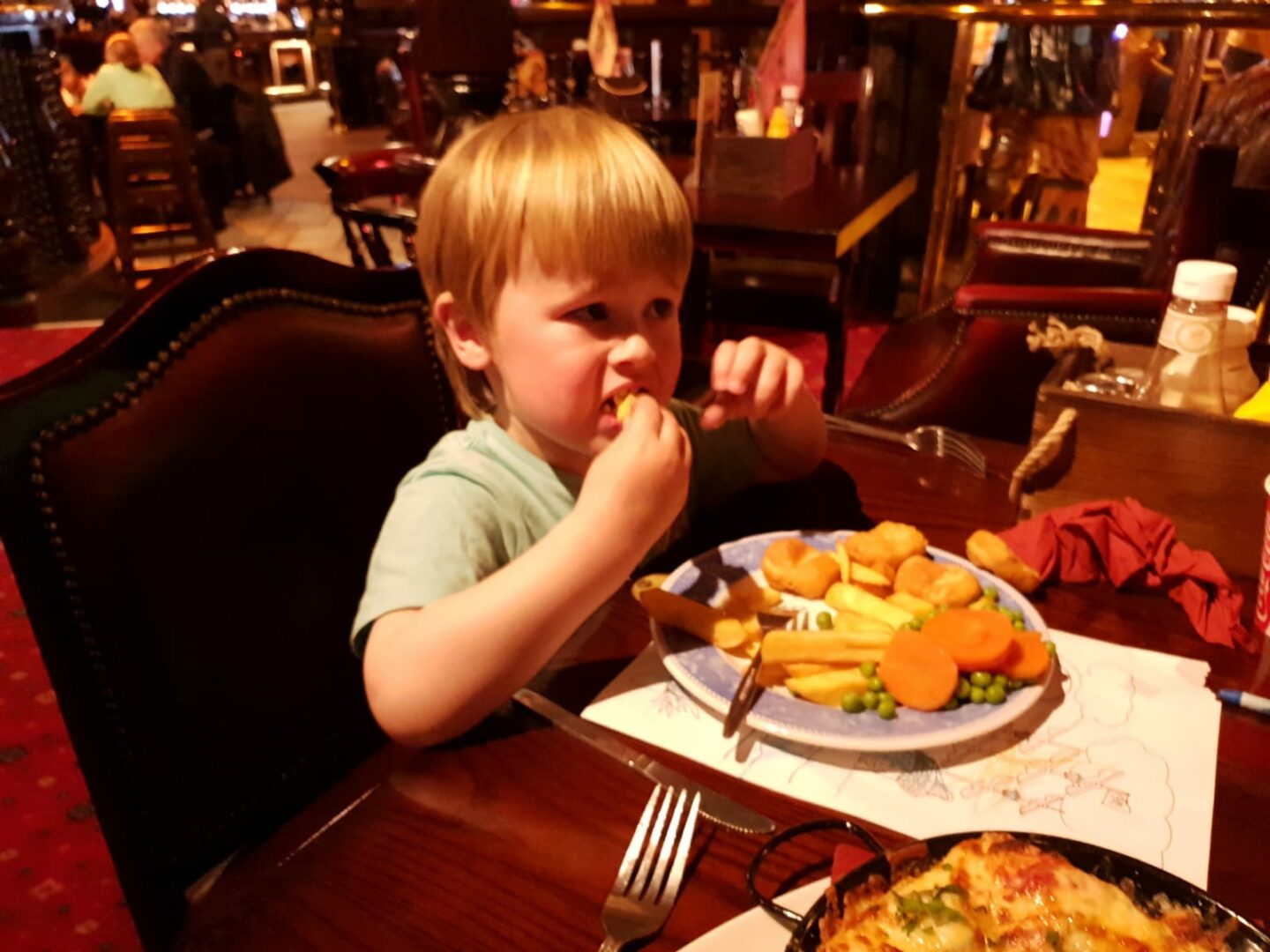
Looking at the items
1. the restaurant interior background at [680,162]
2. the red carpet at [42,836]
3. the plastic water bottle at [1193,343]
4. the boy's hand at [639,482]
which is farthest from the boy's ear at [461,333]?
the red carpet at [42,836]

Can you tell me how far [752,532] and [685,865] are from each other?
0.53 metres

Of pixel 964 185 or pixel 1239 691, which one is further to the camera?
pixel 964 185

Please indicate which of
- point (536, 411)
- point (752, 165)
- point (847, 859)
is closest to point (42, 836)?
point (536, 411)

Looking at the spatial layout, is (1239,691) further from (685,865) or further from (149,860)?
(149,860)

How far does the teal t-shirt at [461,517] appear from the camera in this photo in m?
0.86

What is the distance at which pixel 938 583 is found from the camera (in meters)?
0.86

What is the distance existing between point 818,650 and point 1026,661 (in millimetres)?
163

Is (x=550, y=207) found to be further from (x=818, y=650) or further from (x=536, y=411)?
(x=818, y=650)

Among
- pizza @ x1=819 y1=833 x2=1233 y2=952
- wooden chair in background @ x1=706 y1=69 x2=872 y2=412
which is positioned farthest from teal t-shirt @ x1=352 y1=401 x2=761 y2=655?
wooden chair in background @ x1=706 y1=69 x2=872 y2=412

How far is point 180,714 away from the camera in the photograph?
80cm

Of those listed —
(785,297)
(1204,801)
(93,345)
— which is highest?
(93,345)

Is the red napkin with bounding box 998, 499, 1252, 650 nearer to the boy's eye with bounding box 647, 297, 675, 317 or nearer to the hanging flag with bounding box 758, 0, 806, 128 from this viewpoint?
the boy's eye with bounding box 647, 297, 675, 317

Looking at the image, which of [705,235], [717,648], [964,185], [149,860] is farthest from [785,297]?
[149,860]

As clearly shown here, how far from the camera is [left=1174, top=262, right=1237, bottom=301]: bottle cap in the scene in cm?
90
